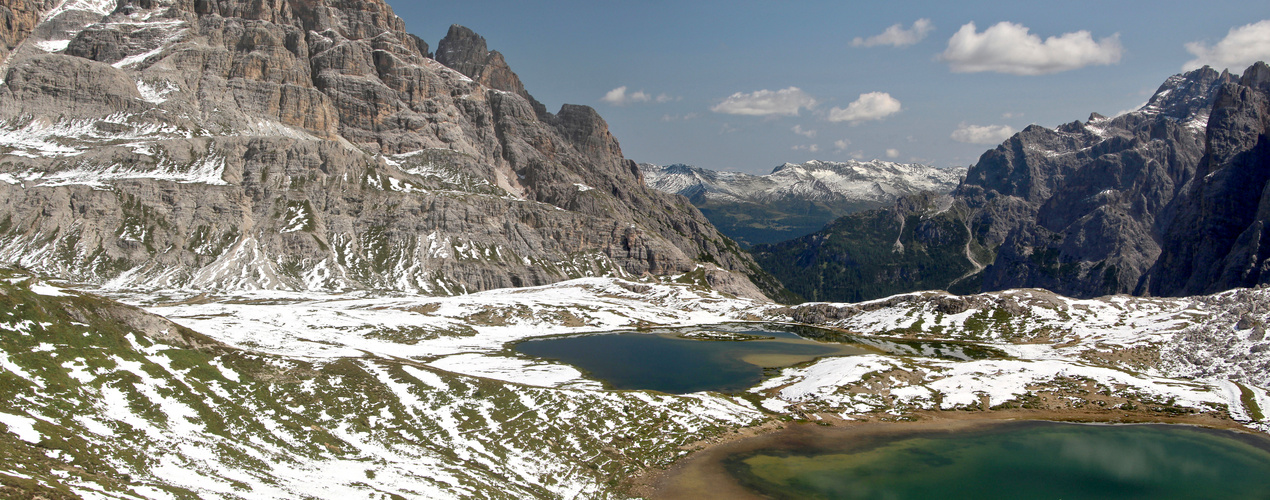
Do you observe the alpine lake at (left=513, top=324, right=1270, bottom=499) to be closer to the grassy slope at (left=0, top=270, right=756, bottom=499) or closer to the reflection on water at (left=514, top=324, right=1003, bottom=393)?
the grassy slope at (left=0, top=270, right=756, bottom=499)

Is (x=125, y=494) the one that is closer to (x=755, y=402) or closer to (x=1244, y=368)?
(x=755, y=402)

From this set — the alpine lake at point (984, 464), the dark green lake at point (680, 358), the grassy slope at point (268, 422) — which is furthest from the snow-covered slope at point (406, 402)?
the dark green lake at point (680, 358)

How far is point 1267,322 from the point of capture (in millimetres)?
140000

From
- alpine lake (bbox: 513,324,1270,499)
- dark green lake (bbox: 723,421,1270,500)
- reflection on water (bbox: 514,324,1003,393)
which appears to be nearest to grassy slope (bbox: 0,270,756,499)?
alpine lake (bbox: 513,324,1270,499)

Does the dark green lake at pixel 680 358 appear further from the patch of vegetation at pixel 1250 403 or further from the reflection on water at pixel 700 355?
the patch of vegetation at pixel 1250 403

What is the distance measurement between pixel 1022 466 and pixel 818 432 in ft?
84.5

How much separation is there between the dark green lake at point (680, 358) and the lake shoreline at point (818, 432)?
1108 inches

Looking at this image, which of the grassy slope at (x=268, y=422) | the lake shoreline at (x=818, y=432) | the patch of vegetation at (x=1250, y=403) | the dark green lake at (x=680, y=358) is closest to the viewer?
the grassy slope at (x=268, y=422)

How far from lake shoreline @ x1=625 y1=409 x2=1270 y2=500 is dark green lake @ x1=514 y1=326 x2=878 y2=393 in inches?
Result: 1108

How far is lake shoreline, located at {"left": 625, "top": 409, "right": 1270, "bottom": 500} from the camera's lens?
79.8 m

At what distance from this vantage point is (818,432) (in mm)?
103562

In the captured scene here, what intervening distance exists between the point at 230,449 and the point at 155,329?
28188mm

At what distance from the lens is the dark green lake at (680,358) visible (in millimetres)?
139000

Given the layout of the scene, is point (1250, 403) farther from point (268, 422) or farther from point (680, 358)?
point (268, 422)
